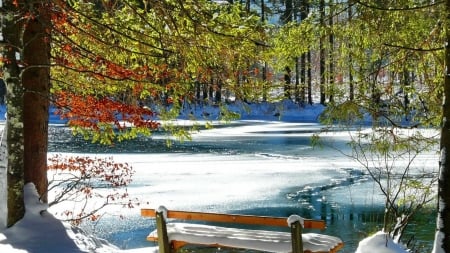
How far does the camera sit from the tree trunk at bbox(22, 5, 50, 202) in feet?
24.5

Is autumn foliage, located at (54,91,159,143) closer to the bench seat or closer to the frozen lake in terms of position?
the bench seat

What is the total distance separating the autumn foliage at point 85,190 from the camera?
9438mm

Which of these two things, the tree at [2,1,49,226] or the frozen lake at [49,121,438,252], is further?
the frozen lake at [49,121,438,252]

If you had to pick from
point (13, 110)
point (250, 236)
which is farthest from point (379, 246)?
point (13, 110)

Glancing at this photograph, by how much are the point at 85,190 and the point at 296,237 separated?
609cm

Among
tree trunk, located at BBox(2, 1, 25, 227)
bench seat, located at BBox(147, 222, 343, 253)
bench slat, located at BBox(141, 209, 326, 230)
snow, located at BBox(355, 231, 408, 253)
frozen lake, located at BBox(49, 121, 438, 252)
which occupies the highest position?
tree trunk, located at BBox(2, 1, 25, 227)

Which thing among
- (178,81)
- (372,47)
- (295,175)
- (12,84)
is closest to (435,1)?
(372,47)

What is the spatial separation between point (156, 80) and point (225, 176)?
9.28m

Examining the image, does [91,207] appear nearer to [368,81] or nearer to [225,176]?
[225,176]

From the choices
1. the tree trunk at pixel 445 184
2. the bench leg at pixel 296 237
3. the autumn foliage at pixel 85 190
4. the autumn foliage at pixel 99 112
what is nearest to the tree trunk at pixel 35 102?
the autumn foliage at pixel 99 112

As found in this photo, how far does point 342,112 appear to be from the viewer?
22.1 feet

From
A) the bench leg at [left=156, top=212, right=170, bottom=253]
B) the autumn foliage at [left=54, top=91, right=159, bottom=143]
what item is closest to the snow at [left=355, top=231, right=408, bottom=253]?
the bench leg at [left=156, top=212, right=170, bottom=253]

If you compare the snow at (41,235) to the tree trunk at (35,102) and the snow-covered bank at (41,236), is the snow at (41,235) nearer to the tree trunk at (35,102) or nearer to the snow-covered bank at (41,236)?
the snow-covered bank at (41,236)

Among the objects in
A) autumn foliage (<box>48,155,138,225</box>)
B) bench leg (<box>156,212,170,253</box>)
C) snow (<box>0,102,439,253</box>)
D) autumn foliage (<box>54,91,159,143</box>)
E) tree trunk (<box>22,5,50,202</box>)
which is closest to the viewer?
bench leg (<box>156,212,170,253</box>)
